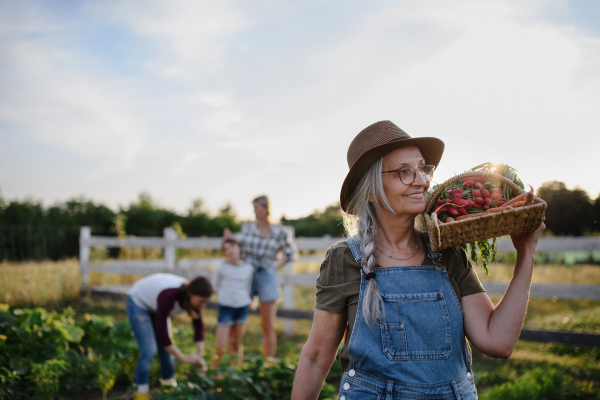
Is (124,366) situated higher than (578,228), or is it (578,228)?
(578,228)

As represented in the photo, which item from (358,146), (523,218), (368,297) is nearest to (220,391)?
(368,297)

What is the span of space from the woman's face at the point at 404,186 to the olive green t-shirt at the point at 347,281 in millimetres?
223

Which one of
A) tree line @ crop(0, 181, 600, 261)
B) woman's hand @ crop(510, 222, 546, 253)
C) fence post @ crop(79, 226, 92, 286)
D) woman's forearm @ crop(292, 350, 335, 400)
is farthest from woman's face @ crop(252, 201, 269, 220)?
fence post @ crop(79, 226, 92, 286)

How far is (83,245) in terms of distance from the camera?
9.52 metres

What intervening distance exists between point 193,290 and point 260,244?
1.53 meters

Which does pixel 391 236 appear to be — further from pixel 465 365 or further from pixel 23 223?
pixel 23 223

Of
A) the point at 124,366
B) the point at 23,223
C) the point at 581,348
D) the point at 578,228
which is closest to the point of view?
the point at 124,366

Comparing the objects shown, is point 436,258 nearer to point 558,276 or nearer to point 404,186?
point 404,186

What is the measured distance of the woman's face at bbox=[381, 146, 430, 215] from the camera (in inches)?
64.2

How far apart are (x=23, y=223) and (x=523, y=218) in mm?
17158

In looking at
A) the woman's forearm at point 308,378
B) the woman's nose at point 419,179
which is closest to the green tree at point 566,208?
the woman's nose at point 419,179

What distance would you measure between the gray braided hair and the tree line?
4.94 meters

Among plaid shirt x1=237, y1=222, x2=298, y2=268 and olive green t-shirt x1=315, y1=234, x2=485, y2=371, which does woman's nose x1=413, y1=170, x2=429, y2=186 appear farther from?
plaid shirt x1=237, y1=222, x2=298, y2=268

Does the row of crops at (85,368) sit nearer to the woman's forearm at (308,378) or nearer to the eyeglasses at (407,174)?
the woman's forearm at (308,378)
